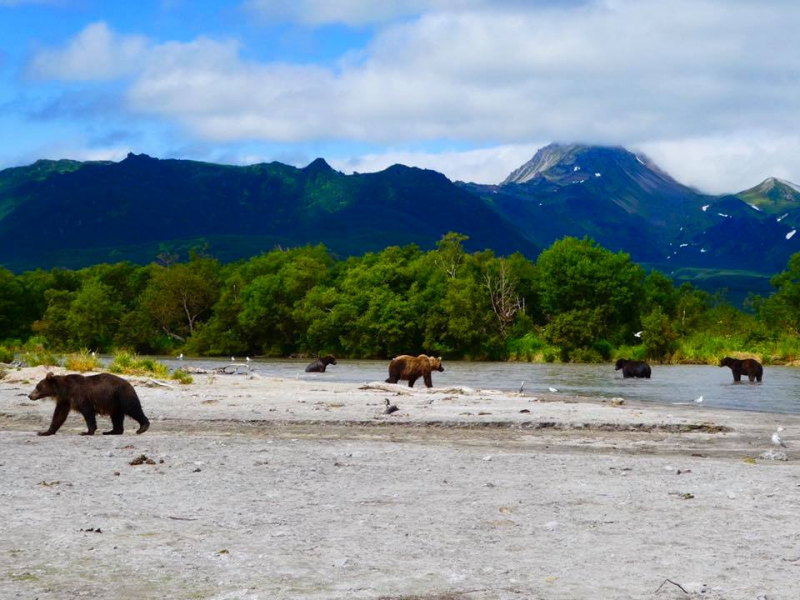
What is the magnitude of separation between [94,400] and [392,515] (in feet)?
29.4

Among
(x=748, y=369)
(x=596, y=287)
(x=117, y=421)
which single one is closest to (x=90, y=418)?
(x=117, y=421)

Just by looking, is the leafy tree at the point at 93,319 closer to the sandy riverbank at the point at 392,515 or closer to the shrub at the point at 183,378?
the shrub at the point at 183,378

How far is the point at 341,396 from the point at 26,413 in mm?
9082

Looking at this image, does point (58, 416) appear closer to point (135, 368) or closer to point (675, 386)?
point (135, 368)

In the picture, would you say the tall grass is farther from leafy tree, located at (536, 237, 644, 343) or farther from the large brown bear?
the large brown bear

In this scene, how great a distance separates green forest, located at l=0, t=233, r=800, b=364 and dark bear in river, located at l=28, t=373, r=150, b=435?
182 ft

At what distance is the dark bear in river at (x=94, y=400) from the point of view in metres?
16.8

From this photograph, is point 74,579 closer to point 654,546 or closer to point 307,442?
point 654,546

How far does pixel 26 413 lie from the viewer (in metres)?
20.5

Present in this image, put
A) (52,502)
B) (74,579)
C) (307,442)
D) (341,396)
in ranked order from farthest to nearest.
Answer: (341,396) → (307,442) → (52,502) → (74,579)

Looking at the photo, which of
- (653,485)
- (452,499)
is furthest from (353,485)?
(653,485)

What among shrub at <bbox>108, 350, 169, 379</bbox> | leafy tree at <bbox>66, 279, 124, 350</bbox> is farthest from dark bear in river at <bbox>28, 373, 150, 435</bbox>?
leafy tree at <bbox>66, 279, 124, 350</bbox>

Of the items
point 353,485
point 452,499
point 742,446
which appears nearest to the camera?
point 452,499

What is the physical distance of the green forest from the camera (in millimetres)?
77562
